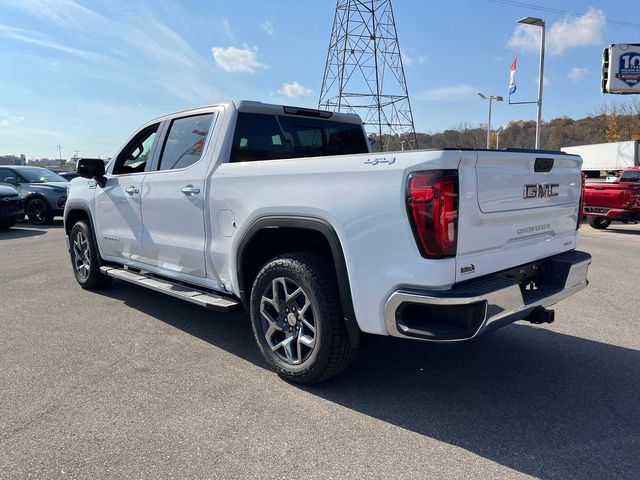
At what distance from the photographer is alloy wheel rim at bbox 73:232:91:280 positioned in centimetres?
625

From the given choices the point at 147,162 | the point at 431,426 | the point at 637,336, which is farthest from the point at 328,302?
the point at 637,336

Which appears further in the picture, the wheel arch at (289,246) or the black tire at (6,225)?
the black tire at (6,225)

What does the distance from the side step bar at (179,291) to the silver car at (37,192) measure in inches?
415

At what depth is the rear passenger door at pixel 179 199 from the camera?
423cm

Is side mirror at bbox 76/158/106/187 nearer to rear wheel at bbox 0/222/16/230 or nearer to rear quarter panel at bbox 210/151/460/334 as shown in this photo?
rear quarter panel at bbox 210/151/460/334

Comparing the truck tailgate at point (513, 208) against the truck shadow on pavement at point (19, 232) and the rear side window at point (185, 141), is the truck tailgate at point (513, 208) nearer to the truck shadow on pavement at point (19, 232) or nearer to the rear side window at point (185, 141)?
the rear side window at point (185, 141)

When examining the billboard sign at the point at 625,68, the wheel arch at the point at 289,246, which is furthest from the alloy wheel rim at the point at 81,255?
the billboard sign at the point at 625,68

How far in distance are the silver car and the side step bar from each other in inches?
415

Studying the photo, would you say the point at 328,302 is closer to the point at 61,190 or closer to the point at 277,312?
the point at 277,312

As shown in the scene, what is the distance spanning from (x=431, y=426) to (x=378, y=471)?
596mm

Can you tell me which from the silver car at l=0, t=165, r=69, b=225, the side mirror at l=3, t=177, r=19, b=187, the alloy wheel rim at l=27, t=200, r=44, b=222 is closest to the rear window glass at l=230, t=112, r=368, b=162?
the silver car at l=0, t=165, r=69, b=225

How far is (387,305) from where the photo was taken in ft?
9.39

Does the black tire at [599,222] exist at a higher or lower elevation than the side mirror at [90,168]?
lower

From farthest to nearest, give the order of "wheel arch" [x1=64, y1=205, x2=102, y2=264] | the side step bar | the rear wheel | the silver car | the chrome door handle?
the silver car → the rear wheel → "wheel arch" [x1=64, y1=205, x2=102, y2=264] → the chrome door handle → the side step bar
